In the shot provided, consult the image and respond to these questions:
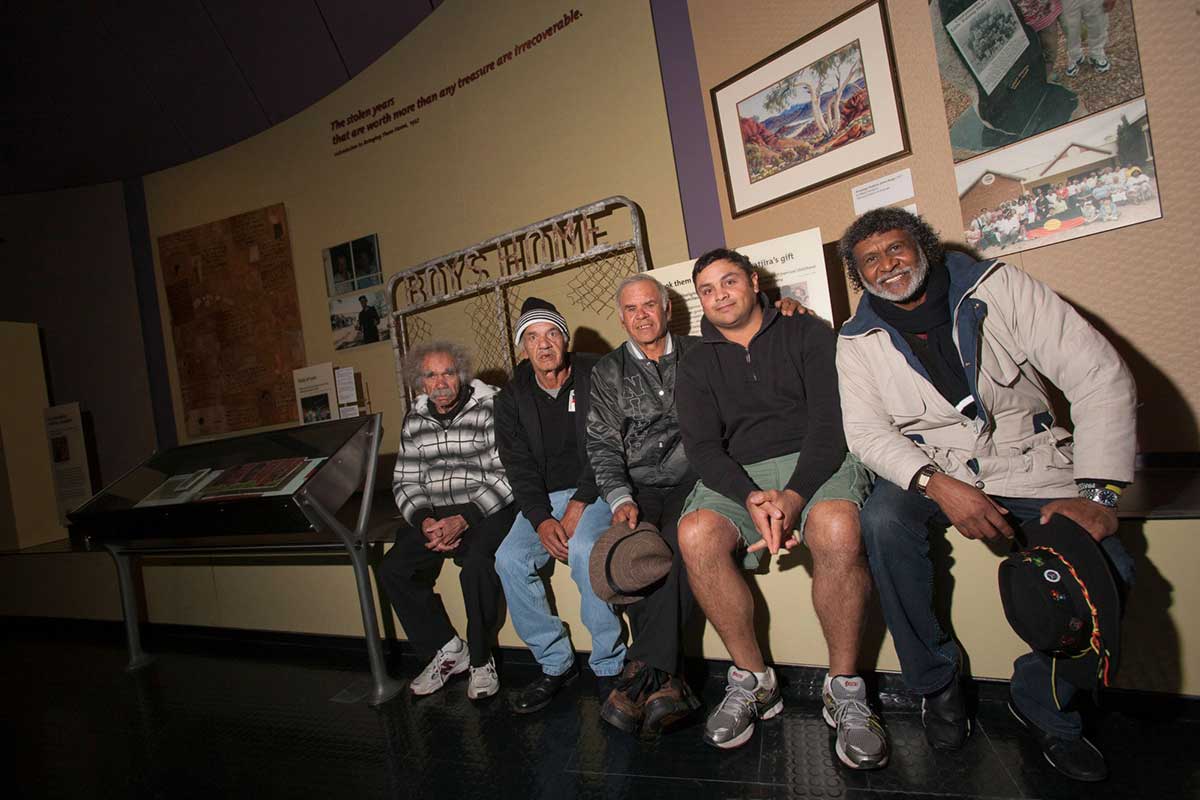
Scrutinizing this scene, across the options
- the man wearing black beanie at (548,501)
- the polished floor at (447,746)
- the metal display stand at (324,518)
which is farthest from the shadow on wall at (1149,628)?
the metal display stand at (324,518)

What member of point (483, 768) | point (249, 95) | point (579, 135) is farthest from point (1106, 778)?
point (249, 95)

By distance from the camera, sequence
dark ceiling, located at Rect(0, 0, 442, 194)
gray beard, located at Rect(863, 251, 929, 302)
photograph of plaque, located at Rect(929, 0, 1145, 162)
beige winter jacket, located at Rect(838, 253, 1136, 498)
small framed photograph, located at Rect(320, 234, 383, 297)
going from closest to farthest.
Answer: beige winter jacket, located at Rect(838, 253, 1136, 498) < gray beard, located at Rect(863, 251, 929, 302) < photograph of plaque, located at Rect(929, 0, 1145, 162) < dark ceiling, located at Rect(0, 0, 442, 194) < small framed photograph, located at Rect(320, 234, 383, 297)

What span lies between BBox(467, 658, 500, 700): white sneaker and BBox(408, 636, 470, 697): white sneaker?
0.16m

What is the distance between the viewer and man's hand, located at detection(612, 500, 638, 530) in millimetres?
1928

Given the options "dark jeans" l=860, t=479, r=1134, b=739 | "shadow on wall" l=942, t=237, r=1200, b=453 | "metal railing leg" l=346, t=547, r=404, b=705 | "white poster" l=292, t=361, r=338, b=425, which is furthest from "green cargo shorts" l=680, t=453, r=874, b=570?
"white poster" l=292, t=361, r=338, b=425

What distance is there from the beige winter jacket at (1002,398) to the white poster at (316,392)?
3.65 metres

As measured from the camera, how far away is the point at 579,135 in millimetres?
3262

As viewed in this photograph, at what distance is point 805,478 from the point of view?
1751 millimetres

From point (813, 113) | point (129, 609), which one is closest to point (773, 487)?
point (813, 113)

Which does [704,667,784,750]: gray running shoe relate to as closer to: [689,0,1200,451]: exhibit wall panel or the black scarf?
the black scarf

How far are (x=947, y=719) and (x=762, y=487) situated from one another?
2.46 feet

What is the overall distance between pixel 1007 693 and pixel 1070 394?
85cm

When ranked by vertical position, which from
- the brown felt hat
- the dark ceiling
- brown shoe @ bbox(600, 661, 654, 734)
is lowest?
brown shoe @ bbox(600, 661, 654, 734)

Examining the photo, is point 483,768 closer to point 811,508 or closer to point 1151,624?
point 811,508
